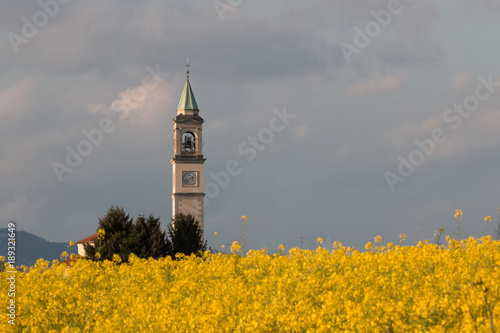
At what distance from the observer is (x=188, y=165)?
2881 inches

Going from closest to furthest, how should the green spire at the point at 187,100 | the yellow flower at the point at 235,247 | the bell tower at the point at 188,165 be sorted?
the yellow flower at the point at 235,247
the bell tower at the point at 188,165
the green spire at the point at 187,100

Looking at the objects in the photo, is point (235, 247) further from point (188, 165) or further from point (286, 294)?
point (188, 165)

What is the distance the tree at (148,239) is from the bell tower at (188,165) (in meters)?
19.4

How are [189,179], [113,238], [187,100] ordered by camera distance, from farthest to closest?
[187,100] < [189,179] < [113,238]

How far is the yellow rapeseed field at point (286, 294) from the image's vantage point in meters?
12.4

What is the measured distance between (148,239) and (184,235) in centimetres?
545

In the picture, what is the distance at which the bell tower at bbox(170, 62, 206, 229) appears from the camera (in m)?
72.1

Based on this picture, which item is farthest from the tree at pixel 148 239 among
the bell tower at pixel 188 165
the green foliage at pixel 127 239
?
the bell tower at pixel 188 165

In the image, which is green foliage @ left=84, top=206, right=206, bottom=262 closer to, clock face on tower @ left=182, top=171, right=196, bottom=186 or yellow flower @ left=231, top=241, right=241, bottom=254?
clock face on tower @ left=182, top=171, right=196, bottom=186

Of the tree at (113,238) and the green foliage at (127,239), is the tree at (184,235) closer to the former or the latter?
the green foliage at (127,239)

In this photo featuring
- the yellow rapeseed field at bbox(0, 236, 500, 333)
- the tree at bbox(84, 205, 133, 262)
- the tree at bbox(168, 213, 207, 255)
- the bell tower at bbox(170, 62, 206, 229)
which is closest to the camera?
the yellow rapeseed field at bbox(0, 236, 500, 333)

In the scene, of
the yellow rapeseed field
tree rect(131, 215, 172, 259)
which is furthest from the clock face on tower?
the yellow rapeseed field

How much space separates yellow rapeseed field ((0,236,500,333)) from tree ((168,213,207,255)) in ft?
103

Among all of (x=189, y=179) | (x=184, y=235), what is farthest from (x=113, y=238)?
(x=189, y=179)
